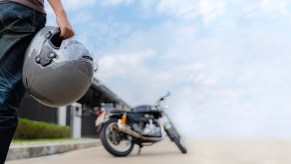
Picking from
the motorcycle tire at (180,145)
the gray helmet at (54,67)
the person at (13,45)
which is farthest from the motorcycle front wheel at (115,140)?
the person at (13,45)

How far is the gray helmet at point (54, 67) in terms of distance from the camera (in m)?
2.40

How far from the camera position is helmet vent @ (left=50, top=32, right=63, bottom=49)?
2457 millimetres

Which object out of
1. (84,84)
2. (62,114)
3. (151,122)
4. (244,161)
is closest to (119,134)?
(151,122)

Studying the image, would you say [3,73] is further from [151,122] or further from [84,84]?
[151,122]

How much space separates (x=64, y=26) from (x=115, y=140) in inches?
221

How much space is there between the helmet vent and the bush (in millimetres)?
10939

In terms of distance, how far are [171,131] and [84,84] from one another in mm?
6242

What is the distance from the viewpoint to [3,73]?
2320 millimetres

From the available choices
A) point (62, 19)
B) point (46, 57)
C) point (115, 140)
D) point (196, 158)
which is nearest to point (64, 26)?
point (62, 19)

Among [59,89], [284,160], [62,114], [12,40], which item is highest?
[62,114]

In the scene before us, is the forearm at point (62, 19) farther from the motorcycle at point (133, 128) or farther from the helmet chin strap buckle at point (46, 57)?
the motorcycle at point (133, 128)

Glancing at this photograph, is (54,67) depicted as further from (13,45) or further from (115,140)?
(115,140)

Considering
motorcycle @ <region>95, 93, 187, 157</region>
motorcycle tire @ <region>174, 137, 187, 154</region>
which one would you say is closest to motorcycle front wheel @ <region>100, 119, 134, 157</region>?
motorcycle @ <region>95, 93, 187, 157</region>

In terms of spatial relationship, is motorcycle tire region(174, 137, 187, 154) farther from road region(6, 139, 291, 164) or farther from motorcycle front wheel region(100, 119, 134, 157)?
motorcycle front wheel region(100, 119, 134, 157)
